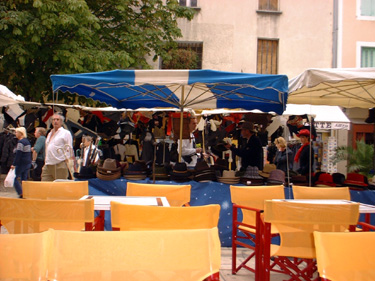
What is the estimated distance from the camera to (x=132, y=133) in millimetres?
11703

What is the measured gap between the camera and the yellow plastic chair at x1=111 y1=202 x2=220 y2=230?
2.95 meters

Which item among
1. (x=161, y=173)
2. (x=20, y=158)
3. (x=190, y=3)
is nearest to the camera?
(x=161, y=173)

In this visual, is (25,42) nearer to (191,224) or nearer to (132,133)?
(132,133)

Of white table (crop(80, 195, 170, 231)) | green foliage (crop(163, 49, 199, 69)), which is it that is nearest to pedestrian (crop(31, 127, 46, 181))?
white table (crop(80, 195, 170, 231))

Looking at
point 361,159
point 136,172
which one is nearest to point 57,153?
point 136,172

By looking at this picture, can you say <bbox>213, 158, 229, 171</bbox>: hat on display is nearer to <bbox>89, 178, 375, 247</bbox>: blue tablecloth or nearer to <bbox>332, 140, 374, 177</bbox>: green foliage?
<bbox>89, 178, 375, 247</bbox>: blue tablecloth

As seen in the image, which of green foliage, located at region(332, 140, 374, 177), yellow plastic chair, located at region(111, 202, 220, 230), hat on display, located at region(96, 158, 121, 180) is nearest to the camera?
yellow plastic chair, located at region(111, 202, 220, 230)

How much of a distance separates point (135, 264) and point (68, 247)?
13.3 inches

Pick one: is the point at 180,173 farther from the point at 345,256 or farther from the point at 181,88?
the point at 345,256

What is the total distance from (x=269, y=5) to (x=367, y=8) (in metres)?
3.91

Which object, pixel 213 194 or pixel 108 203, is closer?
pixel 108 203

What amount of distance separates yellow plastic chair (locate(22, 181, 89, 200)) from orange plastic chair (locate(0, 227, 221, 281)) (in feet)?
8.82

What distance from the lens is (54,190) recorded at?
482 centimetres

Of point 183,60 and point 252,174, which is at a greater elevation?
point 183,60
